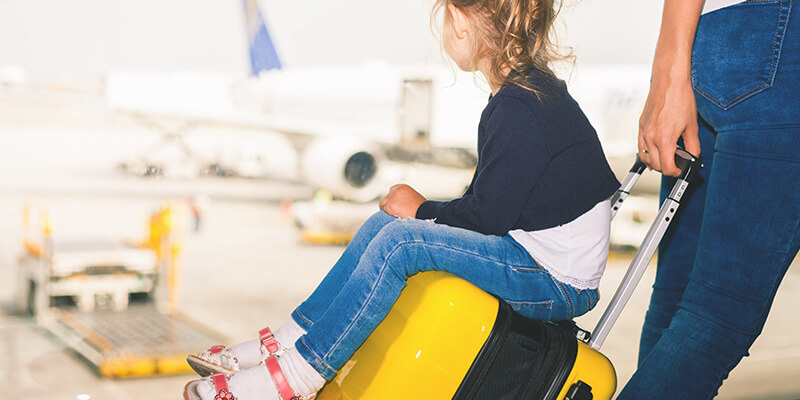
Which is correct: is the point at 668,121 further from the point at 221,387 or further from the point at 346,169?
the point at 346,169

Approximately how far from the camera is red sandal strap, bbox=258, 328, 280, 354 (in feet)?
2.82

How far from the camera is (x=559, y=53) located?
3.09 ft

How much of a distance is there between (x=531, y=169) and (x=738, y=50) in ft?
0.86

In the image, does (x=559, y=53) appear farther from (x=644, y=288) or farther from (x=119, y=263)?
(x=644, y=288)

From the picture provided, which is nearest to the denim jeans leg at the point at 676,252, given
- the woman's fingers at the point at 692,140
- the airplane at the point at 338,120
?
the woman's fingers at the point at 692,140

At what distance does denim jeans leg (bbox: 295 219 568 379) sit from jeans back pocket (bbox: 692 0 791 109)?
307mm

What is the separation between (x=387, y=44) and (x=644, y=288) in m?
2.66

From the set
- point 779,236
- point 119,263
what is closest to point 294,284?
point 119,263

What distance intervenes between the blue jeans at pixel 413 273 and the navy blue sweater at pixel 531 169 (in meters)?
0.04

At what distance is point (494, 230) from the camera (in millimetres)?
805

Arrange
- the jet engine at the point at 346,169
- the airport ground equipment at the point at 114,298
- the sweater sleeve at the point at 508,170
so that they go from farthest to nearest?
1. the jet engine at the point at 346,169
2. the airport ground equipment at the point at 114,298
3. the sweater sleeve at the point at 508,170

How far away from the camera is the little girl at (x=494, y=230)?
0.76 m

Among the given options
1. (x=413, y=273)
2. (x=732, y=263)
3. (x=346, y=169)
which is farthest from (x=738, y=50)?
(x=346, y=169)

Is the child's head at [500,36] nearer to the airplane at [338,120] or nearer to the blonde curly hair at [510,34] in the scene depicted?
the blonde curly hair at [510,34]
